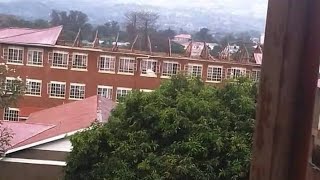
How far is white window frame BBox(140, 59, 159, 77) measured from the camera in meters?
16.6

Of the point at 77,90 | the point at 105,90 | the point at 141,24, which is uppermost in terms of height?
the point at 141,24

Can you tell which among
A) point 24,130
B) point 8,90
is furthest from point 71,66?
point 8,90

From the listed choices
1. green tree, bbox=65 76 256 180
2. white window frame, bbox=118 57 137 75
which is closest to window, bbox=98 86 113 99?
white window frame, bbox=118 57 137 75

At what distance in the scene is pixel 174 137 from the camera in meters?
5.53

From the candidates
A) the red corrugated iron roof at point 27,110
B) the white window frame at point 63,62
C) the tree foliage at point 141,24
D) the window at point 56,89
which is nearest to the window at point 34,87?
the window at point 56,89

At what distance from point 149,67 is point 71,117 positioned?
735 cm

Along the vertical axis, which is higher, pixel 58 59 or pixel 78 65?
pixel 58 59

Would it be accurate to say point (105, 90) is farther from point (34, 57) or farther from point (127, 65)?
point (34, 57)

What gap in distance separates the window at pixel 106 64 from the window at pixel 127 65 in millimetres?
239

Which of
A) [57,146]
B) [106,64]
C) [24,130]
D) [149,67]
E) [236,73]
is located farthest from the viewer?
[106,64]

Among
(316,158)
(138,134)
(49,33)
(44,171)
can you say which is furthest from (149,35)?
(316,158)

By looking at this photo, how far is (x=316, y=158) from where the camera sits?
54.0 inches

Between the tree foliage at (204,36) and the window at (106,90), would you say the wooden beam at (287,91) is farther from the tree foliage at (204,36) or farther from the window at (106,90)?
the window at (106,90)

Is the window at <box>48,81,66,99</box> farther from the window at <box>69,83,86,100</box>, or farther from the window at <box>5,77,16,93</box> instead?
the window at <box>5,77,16,93</box>
